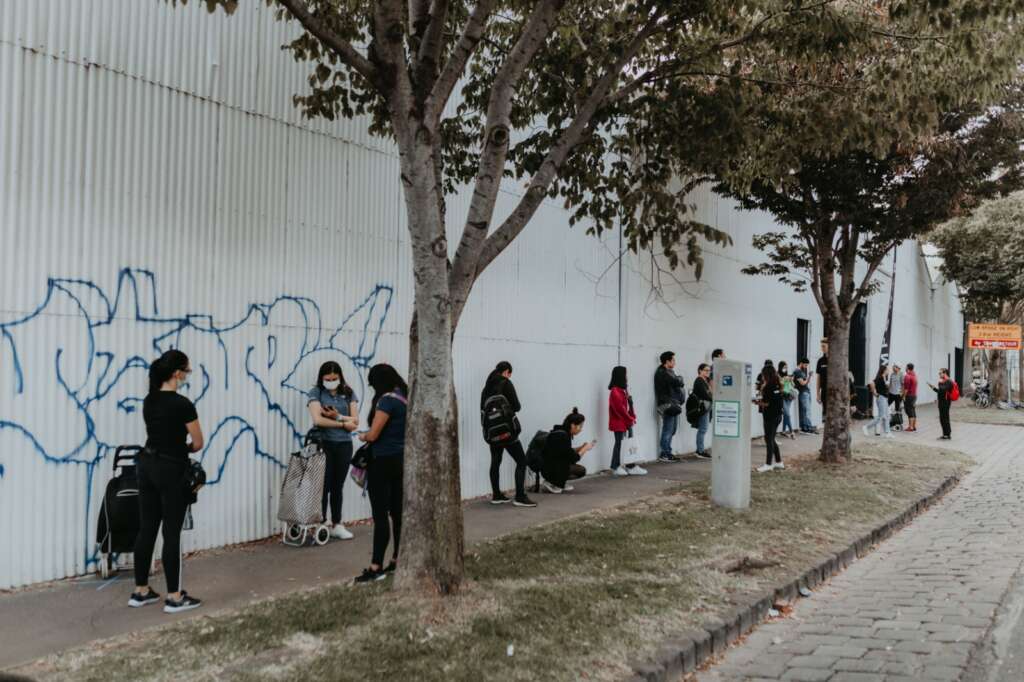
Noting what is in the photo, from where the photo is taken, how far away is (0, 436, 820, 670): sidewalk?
5320 millimetres

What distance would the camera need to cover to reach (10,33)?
20.7 ft

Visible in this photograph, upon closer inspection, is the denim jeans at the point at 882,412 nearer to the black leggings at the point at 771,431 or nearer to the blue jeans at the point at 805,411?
the blue jeans at the point at 805,411

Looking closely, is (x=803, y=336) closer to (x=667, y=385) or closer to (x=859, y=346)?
(x=859, y=346)

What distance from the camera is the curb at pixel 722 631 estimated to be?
496 cm

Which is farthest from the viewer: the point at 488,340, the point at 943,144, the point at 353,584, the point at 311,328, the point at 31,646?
the point at 943,144

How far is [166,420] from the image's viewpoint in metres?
5.81

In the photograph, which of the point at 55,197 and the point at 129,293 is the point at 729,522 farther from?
the point at 55,197

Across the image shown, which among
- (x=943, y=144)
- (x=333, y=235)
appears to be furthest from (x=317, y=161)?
(x=943, y=144)

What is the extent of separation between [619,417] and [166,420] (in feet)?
27.6

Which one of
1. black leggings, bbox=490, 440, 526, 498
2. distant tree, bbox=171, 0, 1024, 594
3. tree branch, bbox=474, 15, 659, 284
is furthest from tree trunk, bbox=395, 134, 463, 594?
black leggings, bbox=490, 440, 526, 498

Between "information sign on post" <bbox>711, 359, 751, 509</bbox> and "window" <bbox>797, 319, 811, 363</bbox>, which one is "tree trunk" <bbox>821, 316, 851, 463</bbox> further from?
"window" <bbox>797, 319, 811, 363</bbox>

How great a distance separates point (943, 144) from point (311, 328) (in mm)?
9479

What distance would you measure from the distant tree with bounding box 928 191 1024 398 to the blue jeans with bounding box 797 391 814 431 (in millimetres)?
12854

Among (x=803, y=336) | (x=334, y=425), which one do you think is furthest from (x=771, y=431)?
(x=803, y=336)
